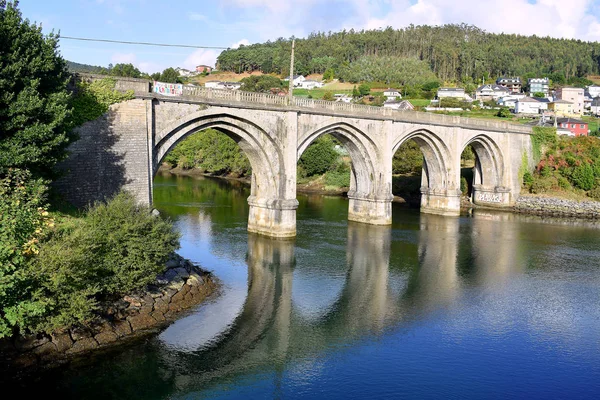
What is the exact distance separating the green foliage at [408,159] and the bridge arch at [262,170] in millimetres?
27400

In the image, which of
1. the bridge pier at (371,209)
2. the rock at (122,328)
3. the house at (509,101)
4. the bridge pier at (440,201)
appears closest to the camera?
the rock at (122,328)

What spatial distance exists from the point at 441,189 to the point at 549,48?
14958 cm

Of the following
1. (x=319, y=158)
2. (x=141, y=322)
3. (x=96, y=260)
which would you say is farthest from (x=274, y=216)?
(x=319, y=158)

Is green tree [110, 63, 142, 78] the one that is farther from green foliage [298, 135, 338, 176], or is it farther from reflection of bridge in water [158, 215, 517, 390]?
reflection of bridge in water [158, 215, 517, 390]

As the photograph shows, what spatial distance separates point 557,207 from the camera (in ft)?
184

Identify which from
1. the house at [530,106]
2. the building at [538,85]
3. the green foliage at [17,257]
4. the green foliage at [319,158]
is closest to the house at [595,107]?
the house at [530,106]

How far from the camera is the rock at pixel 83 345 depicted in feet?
60.6

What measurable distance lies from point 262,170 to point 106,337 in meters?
19.4

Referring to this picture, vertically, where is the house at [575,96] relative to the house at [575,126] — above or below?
above

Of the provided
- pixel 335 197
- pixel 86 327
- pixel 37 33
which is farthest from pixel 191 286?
pixel 335 197

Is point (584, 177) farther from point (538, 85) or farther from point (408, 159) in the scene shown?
point (538, 85)

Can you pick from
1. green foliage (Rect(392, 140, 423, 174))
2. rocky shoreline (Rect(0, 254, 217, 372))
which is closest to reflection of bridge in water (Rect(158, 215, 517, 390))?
rocky shoreline (Rect(0, 254, 217, 372))

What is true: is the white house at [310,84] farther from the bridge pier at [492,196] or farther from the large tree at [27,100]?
the large tree at [27,100]

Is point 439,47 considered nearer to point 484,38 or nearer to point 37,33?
point 484,38
